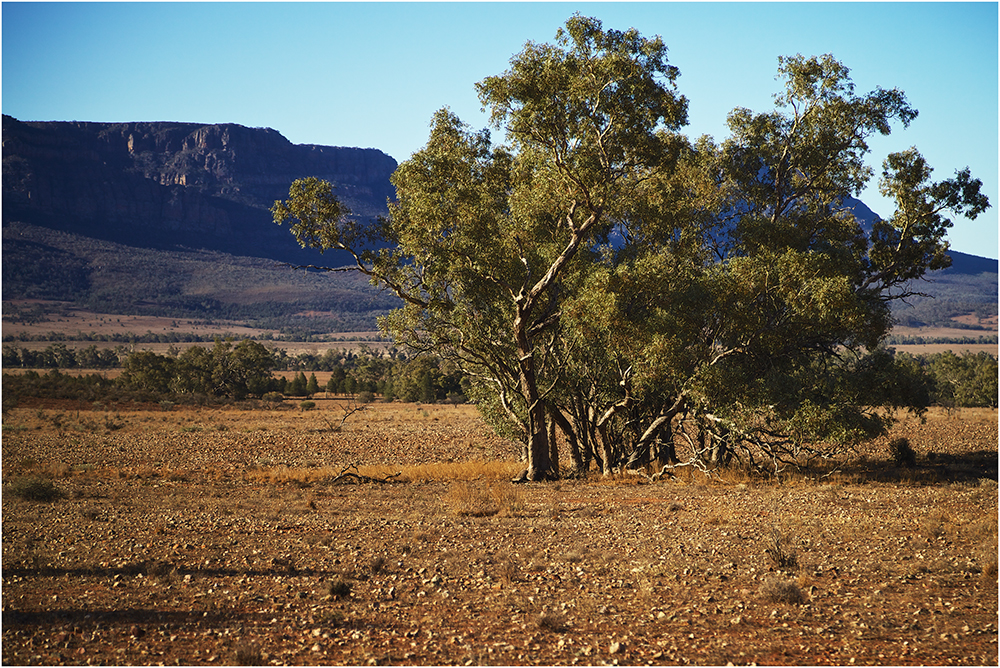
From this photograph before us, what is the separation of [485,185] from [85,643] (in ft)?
45.7

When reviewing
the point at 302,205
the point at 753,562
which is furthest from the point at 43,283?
the point at 753,562

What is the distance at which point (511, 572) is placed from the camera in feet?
28.4

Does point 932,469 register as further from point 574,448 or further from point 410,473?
point 410,473

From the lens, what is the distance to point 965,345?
14325 cm

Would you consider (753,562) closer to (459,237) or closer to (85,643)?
(85,643)

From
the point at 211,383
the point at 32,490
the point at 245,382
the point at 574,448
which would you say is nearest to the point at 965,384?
the point at 574,448

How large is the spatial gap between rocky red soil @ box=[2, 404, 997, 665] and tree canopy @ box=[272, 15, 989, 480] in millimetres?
2161

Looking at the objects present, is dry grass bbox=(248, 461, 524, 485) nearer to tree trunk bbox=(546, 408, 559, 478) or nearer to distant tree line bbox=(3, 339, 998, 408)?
tree trunk bbox=(546, 408, 559, 478)

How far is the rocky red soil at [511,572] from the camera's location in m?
6.50

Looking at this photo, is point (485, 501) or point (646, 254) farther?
point (646, 254)

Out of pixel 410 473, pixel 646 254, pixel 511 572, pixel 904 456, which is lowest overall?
pixel 410 473

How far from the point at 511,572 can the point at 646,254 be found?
9.09 meters

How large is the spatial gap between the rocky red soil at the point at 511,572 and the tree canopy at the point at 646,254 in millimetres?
2161

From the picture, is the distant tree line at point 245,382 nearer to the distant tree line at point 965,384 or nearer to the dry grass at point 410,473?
the distant tree line at point 965,384
